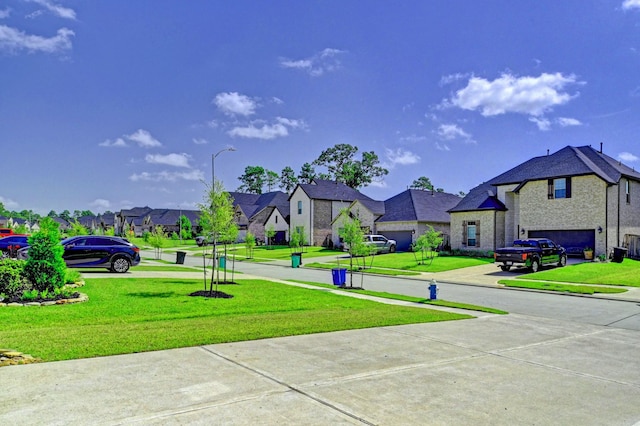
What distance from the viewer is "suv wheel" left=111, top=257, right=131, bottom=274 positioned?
72.1ft

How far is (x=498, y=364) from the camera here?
8031 millimetres

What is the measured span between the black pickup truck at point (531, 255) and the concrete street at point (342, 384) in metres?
18.9

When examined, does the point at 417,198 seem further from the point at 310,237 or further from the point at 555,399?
the point at 555,399

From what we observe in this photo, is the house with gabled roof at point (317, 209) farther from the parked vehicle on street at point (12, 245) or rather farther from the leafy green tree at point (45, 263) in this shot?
the leafy green tree at point (45, 263)

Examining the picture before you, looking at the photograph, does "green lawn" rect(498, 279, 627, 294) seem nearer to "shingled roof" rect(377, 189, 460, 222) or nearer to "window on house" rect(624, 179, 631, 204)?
"window on house" rect(624, 179, 631, 204)

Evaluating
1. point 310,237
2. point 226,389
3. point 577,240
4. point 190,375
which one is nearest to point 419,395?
point 226,389

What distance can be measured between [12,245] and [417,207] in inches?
1333

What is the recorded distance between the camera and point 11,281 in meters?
12.6

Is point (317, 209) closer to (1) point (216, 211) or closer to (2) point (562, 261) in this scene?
(2) point (562, 261)

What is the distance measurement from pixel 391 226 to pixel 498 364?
40.5 metres

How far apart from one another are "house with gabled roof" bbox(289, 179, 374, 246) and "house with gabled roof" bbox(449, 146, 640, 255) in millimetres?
18076

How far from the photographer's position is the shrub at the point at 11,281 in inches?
495

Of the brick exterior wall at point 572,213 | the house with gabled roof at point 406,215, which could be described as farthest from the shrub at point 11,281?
the brick exterior wall at point 572,213

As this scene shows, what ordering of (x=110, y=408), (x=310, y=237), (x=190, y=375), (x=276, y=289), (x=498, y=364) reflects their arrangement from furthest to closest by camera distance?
(x=310, y=237), (x=276, y=289), (x=498, y=364), (x=190, y=375), (x=110, y=408)
